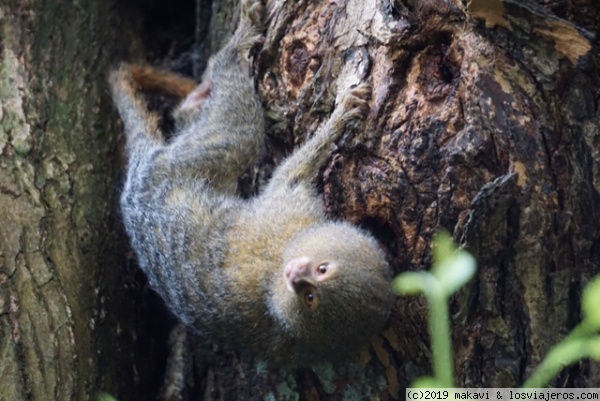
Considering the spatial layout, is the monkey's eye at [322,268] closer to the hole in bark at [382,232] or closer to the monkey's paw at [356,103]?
the hole in bark at [382,232]

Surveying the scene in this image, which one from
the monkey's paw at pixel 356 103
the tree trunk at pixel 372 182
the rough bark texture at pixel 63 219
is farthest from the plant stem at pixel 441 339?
the rough bark texture at pixel 63 219

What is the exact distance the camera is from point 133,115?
369 cm

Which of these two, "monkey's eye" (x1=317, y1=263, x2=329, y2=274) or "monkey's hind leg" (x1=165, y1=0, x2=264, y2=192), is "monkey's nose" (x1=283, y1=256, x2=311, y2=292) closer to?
"monkey's eye" (x1=317, y1=263, x2=329, y2=274)

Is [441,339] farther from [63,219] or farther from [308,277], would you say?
[63,219]

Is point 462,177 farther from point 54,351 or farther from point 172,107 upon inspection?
point 172,107

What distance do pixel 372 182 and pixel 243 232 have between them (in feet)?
2.75

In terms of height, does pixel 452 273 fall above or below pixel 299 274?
above

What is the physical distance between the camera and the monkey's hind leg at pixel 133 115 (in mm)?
3645

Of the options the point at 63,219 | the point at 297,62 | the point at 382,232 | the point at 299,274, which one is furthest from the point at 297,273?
the point at 63,219

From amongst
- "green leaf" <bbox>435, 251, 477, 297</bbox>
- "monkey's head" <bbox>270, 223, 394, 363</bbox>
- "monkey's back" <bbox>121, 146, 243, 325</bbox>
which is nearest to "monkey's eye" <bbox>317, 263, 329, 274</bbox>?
"monkey's head" <bbox>270, 223, 394, 363</bbox>

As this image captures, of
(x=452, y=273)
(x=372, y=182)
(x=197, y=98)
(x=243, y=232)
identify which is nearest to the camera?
(x=452, y=273)

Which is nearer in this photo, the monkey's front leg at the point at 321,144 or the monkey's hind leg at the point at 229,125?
the monkey's front leg at the point at 321,144

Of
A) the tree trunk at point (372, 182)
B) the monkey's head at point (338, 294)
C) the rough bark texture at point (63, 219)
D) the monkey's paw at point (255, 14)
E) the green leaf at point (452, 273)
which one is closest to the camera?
the green leaf at point (452, 273)

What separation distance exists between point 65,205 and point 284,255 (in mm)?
984
